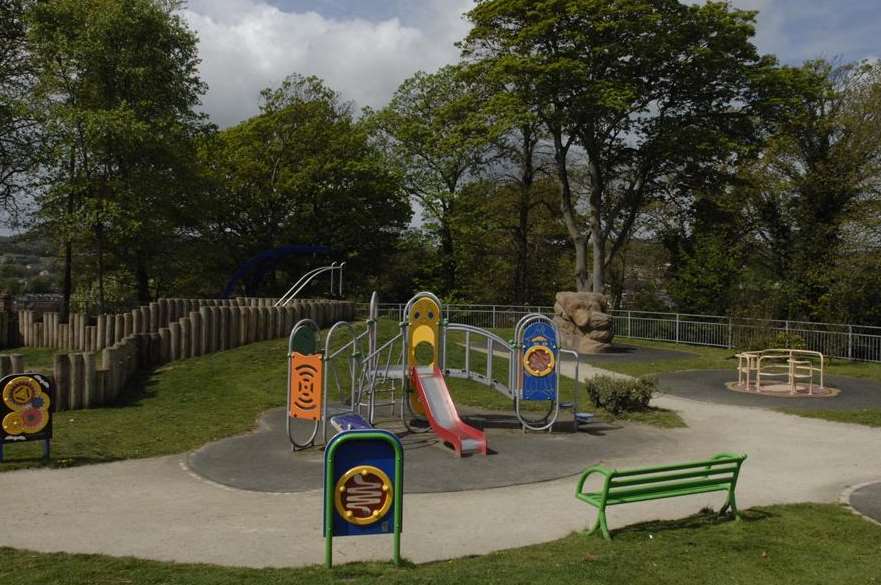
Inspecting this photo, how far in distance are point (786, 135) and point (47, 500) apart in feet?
114

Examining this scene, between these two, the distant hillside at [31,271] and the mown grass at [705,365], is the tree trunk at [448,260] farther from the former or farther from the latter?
the distant hillside at [31,271]

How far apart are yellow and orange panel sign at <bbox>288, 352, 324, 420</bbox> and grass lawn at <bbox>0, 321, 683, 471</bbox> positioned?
2.10 m

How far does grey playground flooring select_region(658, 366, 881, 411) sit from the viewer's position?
1847 centimetres

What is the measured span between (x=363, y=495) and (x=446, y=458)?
18.5 ft

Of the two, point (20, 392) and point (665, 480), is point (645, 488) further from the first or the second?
point (20, 392)

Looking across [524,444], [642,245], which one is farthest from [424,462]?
[642,245]

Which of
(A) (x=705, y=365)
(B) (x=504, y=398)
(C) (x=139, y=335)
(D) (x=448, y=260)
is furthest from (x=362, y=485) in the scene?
(D) (x=448, y=260)

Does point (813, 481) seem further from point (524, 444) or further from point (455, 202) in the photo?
point (455, 202)

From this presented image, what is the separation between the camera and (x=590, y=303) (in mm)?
30859

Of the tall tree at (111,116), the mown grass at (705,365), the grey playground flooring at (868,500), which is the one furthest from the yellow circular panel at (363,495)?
the tall tree at (111,116)

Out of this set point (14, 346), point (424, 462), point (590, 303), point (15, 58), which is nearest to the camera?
point (424, 462)

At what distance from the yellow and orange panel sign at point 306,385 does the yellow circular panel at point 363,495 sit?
5474mm

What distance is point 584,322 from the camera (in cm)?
3036

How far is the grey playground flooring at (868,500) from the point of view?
9.46 metres
